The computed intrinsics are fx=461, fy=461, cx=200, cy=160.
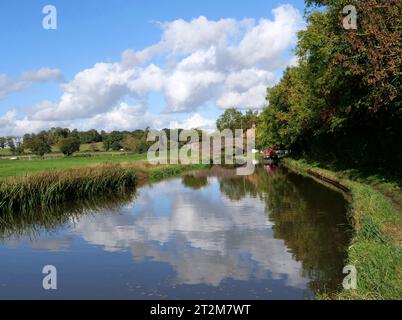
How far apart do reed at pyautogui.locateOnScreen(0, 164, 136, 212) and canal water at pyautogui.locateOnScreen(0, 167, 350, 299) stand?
1478 millimetres

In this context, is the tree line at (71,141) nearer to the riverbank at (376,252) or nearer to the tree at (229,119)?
the tree at (229,119)

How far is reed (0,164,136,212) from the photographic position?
24.2 metres

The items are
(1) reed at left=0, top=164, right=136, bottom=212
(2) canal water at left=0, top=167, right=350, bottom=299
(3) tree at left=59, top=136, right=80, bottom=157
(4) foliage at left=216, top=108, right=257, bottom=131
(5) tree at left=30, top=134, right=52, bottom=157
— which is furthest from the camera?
(4) foliage at left=216, top=108, right=257, bottom=131

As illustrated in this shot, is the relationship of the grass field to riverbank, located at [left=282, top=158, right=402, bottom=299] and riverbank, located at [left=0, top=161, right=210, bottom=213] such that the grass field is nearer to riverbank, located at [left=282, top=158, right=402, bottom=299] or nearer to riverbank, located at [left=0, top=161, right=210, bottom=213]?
riverbank, located at [left=0, top=161, right=210, bottom=213]

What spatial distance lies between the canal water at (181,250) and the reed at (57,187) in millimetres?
1478

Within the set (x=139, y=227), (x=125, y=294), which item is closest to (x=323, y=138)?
(x=139, y=227)

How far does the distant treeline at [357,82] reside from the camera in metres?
20.0

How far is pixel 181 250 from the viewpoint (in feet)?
48.8

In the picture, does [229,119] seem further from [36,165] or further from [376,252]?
[376,252]

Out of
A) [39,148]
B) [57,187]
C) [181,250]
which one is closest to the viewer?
[181,250]

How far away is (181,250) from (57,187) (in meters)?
15.1

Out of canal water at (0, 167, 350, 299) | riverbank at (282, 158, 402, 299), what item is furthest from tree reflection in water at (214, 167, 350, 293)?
riverbank at (282, 158, 402, 299)

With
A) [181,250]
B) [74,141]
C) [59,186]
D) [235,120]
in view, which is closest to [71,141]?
[74,141]
